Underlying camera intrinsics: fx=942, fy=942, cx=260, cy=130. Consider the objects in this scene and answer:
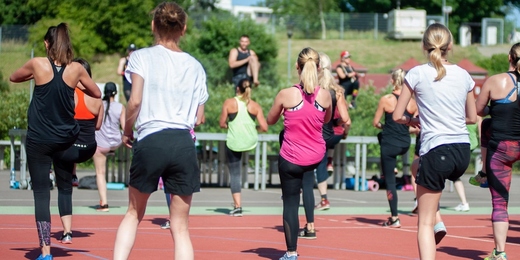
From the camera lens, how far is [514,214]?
14242mm

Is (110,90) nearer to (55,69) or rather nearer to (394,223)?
(394,223)

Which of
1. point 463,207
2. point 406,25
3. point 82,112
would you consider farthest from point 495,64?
point 82,112

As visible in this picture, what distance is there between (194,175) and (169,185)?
0.61ft

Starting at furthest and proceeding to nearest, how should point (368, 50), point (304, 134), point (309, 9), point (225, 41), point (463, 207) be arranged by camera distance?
point (309, 9) < point (368, 50) < point (225, 41) < point (463, 207) < point (304, 134)

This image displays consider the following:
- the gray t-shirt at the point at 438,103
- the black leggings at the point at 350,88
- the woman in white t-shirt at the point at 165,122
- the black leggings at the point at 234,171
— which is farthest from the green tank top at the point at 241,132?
the black leggings at the point at 350,88

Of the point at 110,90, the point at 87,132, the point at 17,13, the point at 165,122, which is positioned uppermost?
the point at 17,13

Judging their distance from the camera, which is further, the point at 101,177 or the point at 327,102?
the point at 101,177

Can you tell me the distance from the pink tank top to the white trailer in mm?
50191

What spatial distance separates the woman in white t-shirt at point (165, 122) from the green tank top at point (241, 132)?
22.2ft

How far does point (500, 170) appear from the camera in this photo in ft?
29.3

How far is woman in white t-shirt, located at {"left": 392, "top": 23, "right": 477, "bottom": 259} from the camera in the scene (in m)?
7.50

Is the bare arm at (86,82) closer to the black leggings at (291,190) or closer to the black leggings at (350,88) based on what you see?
the black leggings at (291,190)

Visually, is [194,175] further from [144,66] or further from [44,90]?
[44,90]

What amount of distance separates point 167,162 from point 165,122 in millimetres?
272
